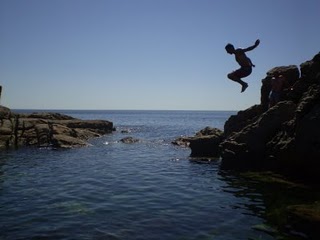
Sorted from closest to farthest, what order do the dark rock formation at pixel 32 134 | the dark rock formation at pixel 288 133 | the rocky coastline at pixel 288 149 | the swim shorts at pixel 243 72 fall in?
the rocky coastline at pixel 288 149, the dark rock formation at pixel 288 133, the swim shorts at pixel 243 72, the dark rock formation at pixel 32 134

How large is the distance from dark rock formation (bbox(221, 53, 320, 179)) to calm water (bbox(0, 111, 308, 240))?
1964 millimetres

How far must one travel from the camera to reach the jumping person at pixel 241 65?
19281mm

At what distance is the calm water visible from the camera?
1155 cm

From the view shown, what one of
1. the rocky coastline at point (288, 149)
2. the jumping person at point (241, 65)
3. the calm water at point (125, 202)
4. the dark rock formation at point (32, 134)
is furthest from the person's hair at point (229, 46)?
the dark rock formation at point (32, 134)

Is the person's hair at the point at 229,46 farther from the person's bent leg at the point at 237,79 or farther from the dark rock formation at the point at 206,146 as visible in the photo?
the dark rock formation at the point at 206,146

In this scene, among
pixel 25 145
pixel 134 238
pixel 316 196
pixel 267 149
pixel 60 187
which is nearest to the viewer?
pixel 134 238

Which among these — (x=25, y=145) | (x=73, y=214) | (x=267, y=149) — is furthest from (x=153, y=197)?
(x=25, y=145)

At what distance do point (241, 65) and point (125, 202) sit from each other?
9919 millimetres

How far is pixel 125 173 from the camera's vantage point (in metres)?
22.4

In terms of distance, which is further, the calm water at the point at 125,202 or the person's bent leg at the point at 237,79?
the person's bent leg at the point at 237,79

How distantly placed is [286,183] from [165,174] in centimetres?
724

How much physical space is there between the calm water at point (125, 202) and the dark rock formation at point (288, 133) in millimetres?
1964

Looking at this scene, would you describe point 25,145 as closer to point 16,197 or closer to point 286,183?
point 16,197

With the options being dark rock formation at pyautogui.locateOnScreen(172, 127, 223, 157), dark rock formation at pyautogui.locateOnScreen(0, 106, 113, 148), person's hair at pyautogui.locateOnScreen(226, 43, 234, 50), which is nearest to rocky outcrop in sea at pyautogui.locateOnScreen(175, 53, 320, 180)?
dark rock formation at pyautogui.locateOnScreen(172, 127, 223, 157)
